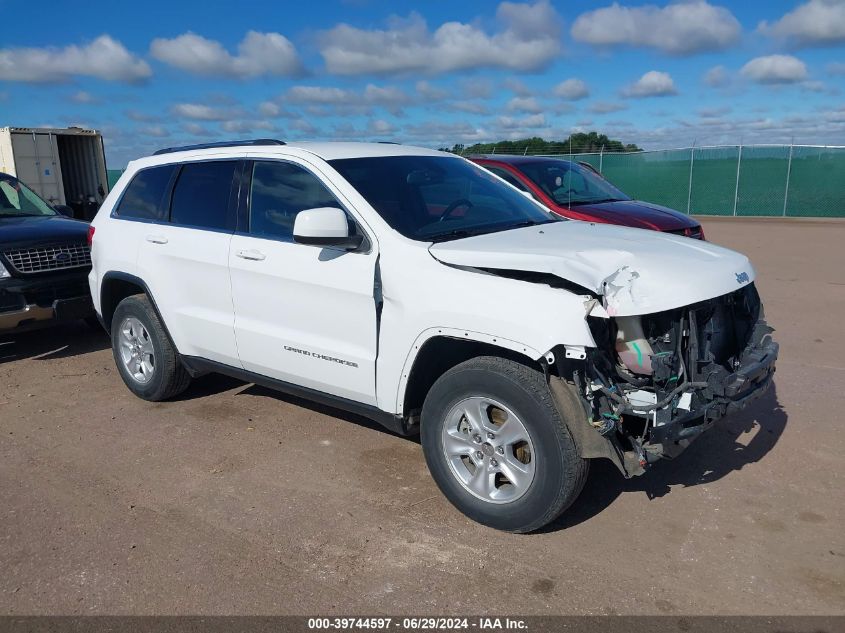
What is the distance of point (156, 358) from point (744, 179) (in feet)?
76.2

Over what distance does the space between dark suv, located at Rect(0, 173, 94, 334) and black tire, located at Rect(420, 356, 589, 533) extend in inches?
193

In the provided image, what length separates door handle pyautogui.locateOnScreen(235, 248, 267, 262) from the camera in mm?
4730

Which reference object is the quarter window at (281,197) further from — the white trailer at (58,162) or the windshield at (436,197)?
the white trailer at (58,162)


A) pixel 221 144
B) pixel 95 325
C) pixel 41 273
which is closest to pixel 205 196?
pixel 221 144

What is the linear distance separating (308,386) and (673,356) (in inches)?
88.1

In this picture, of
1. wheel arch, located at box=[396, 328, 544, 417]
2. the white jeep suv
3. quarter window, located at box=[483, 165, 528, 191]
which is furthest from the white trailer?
wheel arch, located at box=[396, 328, 544, 417]

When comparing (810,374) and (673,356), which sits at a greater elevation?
(673,356)

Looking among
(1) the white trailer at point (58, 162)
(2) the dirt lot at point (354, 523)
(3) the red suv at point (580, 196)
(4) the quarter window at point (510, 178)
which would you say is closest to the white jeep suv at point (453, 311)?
(2) the dirt lot at point (354, 523)

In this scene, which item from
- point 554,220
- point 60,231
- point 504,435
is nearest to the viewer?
point 504,435

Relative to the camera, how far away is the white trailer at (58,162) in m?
15.1

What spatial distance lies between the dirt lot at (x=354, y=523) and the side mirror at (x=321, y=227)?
4.86 feet

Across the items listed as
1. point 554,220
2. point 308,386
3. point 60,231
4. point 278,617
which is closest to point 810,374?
point 554,220

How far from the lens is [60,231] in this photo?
7.68 meters

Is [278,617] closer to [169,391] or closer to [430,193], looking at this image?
[430,193]
